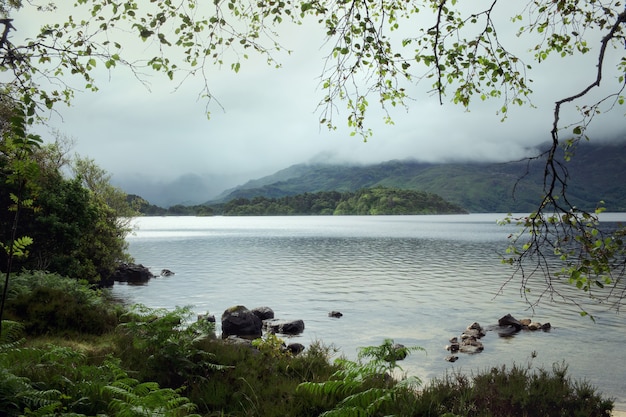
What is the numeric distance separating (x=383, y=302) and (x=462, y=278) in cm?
1644

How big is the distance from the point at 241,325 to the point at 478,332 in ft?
48.0

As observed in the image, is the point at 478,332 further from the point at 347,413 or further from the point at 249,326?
the point at 347,413

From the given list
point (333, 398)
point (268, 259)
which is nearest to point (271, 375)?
point (333, 398)

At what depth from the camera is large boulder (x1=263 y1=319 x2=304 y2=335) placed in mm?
27672

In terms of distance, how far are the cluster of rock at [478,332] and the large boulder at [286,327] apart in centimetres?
932

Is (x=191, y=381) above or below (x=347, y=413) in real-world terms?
below

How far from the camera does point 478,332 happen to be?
26.3 meters

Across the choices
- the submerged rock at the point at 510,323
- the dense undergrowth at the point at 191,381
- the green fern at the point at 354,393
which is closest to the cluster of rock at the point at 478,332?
the submerged rock at the point at 510,323

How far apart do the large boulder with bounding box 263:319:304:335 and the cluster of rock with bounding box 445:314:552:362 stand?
9.32 meters

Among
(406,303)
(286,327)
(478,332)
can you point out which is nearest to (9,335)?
(286,327)

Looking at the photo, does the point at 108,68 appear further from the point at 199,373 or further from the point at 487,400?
the point at 487,400

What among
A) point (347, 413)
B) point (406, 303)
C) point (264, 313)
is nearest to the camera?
point (347, 413)

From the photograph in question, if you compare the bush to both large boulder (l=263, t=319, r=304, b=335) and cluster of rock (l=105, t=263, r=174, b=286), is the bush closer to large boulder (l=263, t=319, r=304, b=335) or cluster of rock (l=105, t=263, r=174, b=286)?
large boulder (l=263, t=319, r=304, b=335)

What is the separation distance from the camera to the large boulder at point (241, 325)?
27.5 metres
